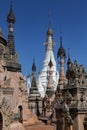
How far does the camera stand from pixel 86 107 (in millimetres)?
24172

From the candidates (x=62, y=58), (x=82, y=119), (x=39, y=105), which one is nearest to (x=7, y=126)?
(x=82, y=119)

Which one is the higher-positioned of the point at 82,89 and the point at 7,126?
the point at 82,89

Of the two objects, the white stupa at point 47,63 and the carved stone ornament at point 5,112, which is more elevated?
the white stupa at point 47,63

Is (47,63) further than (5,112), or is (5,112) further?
(47,63)

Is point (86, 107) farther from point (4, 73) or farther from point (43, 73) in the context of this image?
point (43, 73)

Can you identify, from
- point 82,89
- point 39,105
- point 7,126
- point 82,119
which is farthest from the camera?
point 39,105

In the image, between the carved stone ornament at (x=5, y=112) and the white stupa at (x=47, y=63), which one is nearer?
the carved stone ornament at (x=5, y=112)

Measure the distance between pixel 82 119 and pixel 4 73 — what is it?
375 inches

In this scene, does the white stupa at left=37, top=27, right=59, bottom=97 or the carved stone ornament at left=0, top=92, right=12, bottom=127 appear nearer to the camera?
the carved stone ornament at left=0, top=92, right=12, bottom=127

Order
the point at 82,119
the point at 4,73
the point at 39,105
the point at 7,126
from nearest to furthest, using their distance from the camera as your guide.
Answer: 1. the point at 7,126
2. the point at 4,73
3. the point at 82,119
4. the point at 39,105

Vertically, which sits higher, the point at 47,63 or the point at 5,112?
the point at 47,63

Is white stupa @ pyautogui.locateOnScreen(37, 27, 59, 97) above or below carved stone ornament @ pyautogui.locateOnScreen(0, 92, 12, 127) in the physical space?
above

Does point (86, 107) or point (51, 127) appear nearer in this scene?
point (51, 127)

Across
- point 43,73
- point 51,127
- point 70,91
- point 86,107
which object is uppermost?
point 43,73
